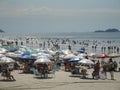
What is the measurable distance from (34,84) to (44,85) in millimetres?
601

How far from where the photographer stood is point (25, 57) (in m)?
24.7

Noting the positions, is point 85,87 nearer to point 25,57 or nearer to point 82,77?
point 82,77

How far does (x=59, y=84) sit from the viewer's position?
18.5 metres

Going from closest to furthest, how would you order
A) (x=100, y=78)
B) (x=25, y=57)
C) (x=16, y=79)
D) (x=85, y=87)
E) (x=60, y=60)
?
(x=85, y=87) < (x=16, y=79) < (x=100, y=78) < (x=25, y=57) < (x=60, y=60)

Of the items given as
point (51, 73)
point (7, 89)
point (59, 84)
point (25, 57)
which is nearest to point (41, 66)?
point (51, 73)

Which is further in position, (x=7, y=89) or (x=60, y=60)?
(x=60, y=60)

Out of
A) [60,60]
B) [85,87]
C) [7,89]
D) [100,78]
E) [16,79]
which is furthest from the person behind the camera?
[60,60]

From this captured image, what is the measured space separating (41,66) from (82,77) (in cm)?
295

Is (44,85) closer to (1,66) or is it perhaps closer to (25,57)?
(1,66)

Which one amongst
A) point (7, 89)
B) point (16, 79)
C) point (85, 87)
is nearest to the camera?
point (7, 89)

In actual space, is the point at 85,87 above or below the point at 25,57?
below

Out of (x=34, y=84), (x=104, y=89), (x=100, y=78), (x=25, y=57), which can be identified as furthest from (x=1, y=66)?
(x=104, y=89)

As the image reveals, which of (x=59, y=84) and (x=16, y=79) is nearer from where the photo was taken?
(x=59, y=84)

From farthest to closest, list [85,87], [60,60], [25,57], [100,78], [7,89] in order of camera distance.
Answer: [60,60] → [25,57] → [100,78] → [85,87] → [7,89]
